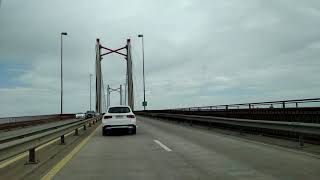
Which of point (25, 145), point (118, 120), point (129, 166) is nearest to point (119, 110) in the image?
point (118, 120)

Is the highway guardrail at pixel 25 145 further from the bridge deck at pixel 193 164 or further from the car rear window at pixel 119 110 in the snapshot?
the car rear window at pixel 119 110

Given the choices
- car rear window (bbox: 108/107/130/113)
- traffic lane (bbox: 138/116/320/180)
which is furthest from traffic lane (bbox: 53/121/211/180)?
car rear window (bbox: 108/107/130/113)

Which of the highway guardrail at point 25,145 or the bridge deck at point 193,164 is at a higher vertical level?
Answer: the highway guardrail at point 25,145

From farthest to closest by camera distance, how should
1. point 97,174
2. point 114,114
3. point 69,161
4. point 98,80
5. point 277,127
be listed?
point 98,80
point 114,114
point 277,127
point 69,161
point 97,174

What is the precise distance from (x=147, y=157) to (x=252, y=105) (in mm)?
14822

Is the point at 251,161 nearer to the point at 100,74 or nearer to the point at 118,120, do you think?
the point at 118,120

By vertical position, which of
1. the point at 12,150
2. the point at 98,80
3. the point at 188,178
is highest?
the point at 98,80

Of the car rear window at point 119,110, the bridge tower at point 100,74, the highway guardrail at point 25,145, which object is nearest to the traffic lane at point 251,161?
the highway guardrail at point 25,145

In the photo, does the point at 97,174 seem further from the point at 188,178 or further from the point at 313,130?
the point at 313,130

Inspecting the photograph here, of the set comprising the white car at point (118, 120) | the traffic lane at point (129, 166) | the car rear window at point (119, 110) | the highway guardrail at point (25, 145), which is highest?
the car rear window at point (119, 110)

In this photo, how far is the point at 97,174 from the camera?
391 inches

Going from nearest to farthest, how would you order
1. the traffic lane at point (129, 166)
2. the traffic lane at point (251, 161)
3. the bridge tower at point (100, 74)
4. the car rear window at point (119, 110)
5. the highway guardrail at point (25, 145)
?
the highway guardrail at point (25, 145) → the traffic lane at point (251, 161) → the traffic lane at point (129, 166) → the car rear window at point (119, 110) → the bridge tower at point (100, 74)

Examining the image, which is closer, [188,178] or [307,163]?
[188,178]

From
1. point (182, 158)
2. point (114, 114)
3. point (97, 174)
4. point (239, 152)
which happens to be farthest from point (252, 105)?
point (97, 174)
